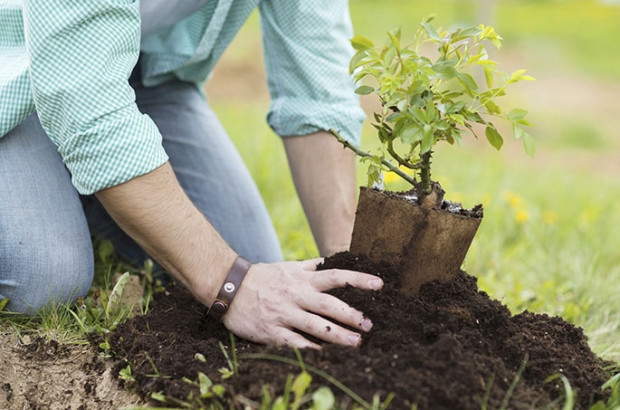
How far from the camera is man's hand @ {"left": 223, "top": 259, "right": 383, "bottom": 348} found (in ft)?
5.38

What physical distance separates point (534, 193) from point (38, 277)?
3289mm

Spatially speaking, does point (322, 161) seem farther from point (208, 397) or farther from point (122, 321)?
point (208, 397)

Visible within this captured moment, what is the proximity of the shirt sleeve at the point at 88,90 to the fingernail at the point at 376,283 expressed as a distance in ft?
1.98

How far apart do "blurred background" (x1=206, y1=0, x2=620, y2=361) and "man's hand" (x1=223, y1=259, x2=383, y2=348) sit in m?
0.78

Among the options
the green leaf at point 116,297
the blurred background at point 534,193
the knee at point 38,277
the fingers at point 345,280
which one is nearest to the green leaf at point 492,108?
the blurred background at point 534,193

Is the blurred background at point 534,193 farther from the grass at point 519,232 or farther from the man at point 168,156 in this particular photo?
the man at point 168,156

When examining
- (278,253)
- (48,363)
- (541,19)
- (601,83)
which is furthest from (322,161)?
(541,19)

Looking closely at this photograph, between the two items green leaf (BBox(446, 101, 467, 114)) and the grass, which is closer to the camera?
green leaf (BBox(446, 101, 467, 114))

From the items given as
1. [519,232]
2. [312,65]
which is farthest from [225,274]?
[519,232]

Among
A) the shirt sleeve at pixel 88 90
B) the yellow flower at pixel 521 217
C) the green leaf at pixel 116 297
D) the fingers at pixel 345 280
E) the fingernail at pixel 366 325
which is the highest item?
the yellow flower at pixel 521 217

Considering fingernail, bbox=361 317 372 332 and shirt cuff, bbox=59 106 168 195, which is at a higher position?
shirt cuff, bbox=59 106 168 195

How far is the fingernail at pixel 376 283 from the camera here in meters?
1.70

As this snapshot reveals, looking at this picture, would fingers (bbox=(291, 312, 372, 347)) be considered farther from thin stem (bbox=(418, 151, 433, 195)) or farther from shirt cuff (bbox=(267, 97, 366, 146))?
shirt cuff (bbox=(267, 97, 366, 146))

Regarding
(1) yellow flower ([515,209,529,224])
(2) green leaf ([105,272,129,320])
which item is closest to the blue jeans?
(2) green leaf ([105,272,129,320])
